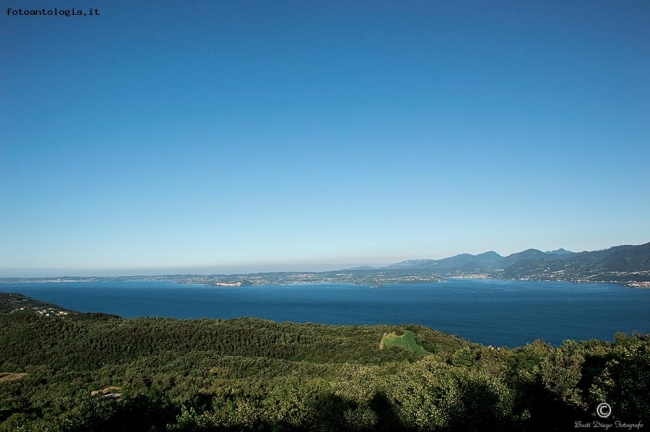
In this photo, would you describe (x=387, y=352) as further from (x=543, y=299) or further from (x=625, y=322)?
(x=543, y=299)

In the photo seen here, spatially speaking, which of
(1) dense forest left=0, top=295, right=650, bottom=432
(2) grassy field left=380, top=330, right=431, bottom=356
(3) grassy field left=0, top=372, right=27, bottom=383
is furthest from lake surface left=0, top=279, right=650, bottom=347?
(3) grassy field left=0, top=372, right=27, bottom=383

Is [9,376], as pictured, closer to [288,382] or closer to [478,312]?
[288,382]

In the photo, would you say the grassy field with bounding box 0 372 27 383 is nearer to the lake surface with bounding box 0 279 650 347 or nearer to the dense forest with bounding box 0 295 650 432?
the dense forest with bounding box 0 295 650 432

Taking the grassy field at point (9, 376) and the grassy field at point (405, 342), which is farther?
the grassy field at point (405, 342)

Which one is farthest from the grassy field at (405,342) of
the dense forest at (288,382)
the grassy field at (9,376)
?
the grassy field at (9,376)

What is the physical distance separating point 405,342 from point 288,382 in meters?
24.5

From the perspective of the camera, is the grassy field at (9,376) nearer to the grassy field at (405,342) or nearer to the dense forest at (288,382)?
the dense forest at (288,382)

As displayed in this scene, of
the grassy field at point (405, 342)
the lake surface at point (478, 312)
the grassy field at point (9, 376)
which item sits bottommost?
the lake surface at point (478, 312)

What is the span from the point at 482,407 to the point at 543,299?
452 ft

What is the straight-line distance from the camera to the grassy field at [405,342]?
149 feet

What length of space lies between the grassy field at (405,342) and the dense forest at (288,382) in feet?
1.15

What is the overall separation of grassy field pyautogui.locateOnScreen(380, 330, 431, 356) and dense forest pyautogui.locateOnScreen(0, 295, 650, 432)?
1.15 ft

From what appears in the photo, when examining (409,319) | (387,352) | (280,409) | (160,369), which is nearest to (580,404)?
(280,409)

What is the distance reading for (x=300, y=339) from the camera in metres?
48.3
